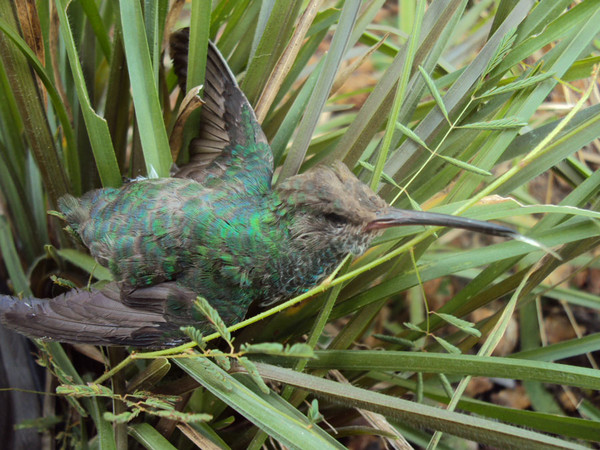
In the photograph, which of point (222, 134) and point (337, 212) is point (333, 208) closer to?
point (337, 212)

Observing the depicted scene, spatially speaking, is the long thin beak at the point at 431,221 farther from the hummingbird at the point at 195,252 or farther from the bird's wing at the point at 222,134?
the bird's wing at the point at 222,134

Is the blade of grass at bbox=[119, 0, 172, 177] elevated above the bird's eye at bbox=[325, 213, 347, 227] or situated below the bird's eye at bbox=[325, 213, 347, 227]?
above

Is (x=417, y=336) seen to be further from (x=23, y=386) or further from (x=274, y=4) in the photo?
(x=23, y=386)

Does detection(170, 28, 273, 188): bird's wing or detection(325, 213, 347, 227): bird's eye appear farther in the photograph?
detection(170, 28, 273, 188): bird's wing

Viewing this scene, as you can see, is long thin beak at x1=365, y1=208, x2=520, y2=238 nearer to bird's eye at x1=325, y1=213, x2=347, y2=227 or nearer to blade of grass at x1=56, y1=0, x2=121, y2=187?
bird's eye at x1=325, y1=213, x2=347, y2=227

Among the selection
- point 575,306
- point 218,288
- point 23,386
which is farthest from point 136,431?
point 575,306

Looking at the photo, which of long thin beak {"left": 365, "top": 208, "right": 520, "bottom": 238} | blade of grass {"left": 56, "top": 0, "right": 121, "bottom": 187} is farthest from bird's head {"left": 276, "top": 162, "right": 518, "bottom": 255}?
blade of grass {"left": 56, "top": 0, "right": 121, "bottom": 187}

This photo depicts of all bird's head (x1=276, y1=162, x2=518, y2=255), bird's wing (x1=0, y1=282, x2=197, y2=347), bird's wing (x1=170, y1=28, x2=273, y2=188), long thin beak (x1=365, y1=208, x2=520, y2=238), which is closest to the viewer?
long thin beak (x1=365, y1=208, x2=520, y2=238)
